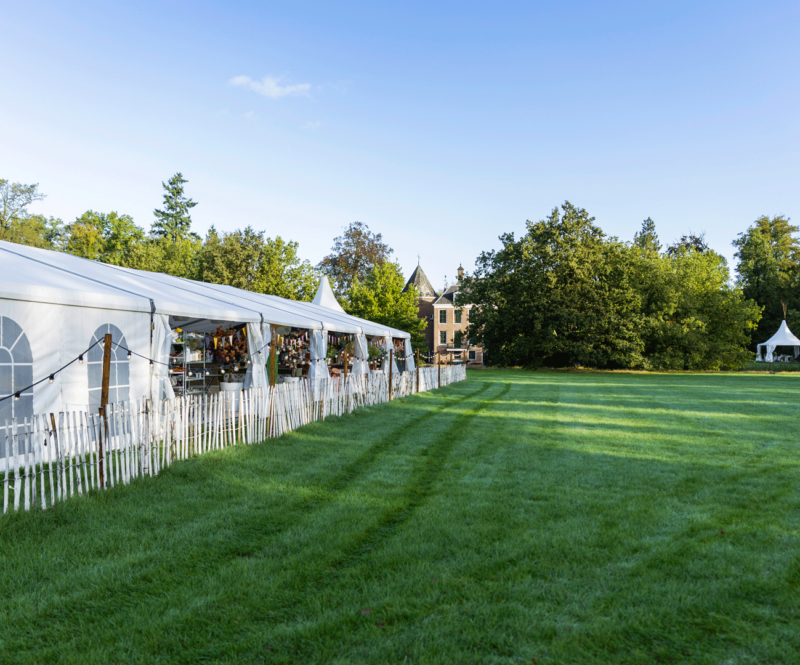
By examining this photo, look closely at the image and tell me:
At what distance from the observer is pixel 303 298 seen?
146 ft

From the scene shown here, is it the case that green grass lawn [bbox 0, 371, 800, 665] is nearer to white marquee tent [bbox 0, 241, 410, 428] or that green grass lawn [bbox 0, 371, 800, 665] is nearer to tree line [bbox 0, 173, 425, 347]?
white marquee tent [bbox 0, 241, 410, 428]

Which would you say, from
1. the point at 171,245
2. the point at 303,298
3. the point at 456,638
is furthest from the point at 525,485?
the point at 171,245

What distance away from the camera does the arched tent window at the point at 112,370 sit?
26.7 ft

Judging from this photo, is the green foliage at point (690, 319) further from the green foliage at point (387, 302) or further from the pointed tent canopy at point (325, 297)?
the pointed tent canopy at point (325, 297)

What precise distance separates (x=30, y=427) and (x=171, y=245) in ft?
181

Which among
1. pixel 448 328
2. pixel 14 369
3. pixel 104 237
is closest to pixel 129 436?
pixel 14 369

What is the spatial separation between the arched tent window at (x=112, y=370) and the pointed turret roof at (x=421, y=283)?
56449mm

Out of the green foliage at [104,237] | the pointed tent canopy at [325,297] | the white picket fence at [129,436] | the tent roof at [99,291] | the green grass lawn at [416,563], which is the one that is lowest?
the green grass lawn at [416,563]

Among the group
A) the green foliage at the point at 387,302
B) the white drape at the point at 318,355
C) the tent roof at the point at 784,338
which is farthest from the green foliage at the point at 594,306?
the white drape at the point at 318,355

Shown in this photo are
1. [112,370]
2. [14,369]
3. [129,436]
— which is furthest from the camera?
[112,370]

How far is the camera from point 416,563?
387 cm

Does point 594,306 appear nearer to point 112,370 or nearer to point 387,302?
point 387,302

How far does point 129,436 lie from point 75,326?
110 inches

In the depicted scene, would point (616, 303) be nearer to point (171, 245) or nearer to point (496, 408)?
point (496, 408)
